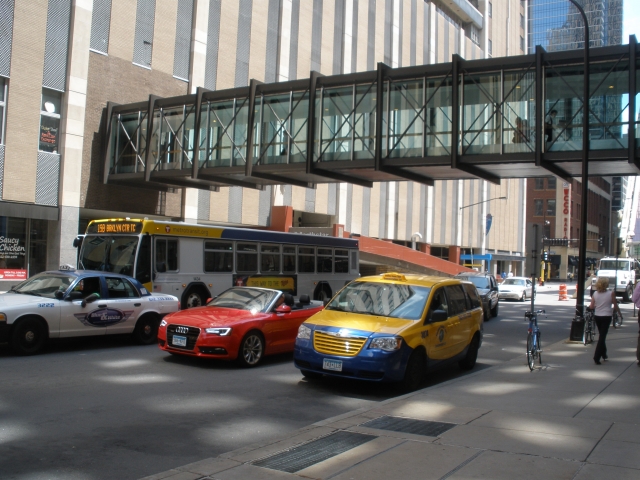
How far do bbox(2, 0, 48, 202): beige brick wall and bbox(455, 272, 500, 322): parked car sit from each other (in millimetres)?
17295

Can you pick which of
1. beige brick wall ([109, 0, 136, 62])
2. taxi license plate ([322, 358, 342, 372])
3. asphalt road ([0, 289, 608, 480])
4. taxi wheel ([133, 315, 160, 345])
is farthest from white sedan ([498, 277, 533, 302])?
→ taxi license plate ([322, 358, 342, 372])

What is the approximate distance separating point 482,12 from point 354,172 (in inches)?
1861

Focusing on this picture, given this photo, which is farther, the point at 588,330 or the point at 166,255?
the point at 166,255

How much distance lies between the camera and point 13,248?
25.5m

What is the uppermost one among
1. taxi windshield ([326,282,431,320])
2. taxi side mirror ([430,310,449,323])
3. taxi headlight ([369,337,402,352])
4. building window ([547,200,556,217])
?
building window ([547,200,556,217])

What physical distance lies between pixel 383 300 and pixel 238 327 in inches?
104

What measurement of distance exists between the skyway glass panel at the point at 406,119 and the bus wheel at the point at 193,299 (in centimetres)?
1012

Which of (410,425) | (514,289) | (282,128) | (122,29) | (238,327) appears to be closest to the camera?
(410,425)

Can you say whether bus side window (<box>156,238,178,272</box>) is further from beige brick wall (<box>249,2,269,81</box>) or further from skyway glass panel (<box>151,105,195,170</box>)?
beige brick wall (<box>249,2,269,81</box>)

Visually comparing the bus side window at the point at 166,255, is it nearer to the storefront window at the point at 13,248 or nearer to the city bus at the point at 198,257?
the city bus at the point at 198,257

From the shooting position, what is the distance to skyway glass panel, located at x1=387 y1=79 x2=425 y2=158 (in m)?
25.2

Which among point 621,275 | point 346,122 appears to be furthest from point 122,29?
point 621,275

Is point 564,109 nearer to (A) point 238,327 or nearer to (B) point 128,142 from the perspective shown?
(A) point 238,327

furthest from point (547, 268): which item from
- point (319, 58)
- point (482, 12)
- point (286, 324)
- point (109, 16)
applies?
point (286, 324)
